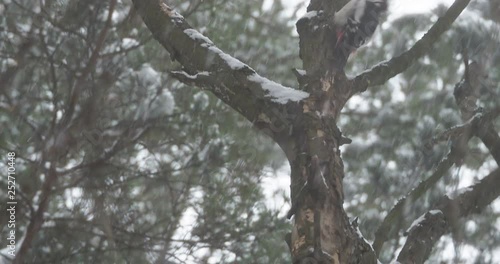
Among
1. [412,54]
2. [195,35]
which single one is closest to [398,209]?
[412,54]

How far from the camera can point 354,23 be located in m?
2.12

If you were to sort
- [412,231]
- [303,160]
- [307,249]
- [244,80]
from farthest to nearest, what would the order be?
[412,231] < [244,80] < [303,160] < [307,249]

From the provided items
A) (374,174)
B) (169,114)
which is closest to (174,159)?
(169,114)

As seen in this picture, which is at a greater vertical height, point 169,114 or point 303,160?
point 169,114

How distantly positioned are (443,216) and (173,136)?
2.03 meters

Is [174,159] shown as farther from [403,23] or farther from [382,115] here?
[403,23]

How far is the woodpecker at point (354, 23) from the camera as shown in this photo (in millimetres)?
2117

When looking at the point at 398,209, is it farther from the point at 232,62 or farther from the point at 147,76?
the point at 147,76

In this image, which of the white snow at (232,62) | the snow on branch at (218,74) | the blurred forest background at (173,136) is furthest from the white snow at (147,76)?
the white snow at (232,62)

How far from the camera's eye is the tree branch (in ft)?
7.29

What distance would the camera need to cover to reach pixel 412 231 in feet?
7.53

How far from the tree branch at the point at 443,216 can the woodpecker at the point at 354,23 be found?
0.71 m

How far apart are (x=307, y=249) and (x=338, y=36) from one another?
0.87 m

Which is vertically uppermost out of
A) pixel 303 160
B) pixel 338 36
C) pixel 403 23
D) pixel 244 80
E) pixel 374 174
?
pixel 403 23
